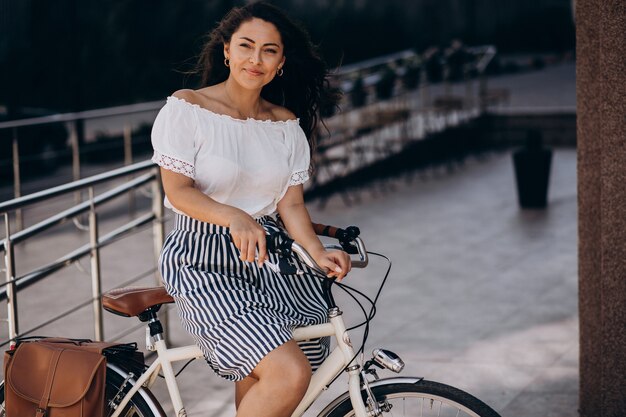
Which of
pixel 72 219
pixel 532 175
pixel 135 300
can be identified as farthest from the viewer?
pixel 532 175

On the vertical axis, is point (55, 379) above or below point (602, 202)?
below

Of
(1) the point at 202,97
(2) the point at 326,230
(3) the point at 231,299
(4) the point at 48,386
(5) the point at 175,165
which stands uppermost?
(1) the point at 202,97

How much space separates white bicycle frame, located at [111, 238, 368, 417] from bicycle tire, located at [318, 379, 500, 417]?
65mm

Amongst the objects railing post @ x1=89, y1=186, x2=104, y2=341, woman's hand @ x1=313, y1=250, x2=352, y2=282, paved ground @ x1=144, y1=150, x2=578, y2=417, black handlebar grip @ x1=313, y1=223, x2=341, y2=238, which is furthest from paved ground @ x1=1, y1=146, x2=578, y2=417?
woman's hand @ x1=313, y1=250, x2=352, y2=282

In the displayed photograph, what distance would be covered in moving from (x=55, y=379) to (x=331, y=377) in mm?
846

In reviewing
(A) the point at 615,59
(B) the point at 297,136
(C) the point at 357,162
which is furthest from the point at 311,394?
(C) the point at 357,162

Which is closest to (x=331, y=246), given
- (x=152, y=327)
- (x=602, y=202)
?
(x=152, y=327)

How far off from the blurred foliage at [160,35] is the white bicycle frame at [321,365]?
3.05 metres

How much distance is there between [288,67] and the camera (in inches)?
140

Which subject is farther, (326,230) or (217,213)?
(326,230)

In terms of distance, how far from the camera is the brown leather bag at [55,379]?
128 inches

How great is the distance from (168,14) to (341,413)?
57.0ft

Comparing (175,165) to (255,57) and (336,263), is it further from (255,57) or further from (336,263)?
(336,263)

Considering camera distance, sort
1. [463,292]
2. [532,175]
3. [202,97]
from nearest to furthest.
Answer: [202,97] < [463,292] < [532,175]
